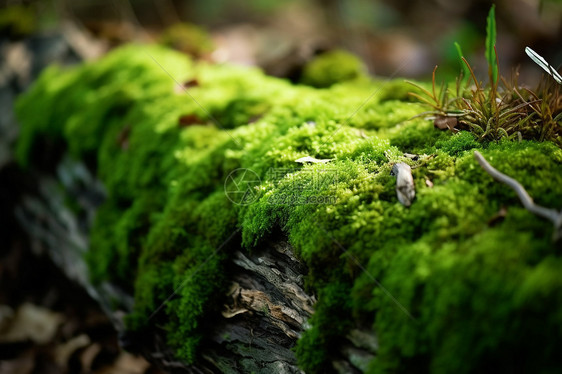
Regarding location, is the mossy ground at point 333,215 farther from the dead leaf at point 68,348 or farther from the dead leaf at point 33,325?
the dead leaf at point 33,325

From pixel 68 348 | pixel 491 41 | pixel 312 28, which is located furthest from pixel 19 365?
pixel 312 28

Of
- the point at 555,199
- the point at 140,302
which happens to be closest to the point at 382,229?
the point at 555,199

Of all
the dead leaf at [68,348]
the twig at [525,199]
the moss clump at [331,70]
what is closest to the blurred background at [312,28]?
the moss clump at [331,70]

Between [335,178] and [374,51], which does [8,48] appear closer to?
[335,178]

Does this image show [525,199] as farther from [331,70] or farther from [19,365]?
[19,365]

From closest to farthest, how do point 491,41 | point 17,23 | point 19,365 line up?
point 491,41 < point 19,365 < point 17,23

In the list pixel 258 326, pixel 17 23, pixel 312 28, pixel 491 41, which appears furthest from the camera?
pixel 312 28

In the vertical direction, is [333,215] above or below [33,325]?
above
